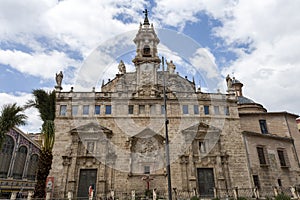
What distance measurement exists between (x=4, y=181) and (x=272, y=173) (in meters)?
29.6

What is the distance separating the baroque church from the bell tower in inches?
76.5

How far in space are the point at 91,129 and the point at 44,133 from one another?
6.50 metres

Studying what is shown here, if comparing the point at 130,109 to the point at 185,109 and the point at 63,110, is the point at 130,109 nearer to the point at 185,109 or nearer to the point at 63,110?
the point at 185,109

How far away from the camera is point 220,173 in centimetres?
2384

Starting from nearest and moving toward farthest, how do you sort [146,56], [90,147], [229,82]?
[90,147] → [229,82] → [146,56]

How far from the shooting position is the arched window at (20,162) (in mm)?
27188

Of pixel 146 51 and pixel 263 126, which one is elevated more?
pixel 146 51

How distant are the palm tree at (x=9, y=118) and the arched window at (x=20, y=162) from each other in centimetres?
1311

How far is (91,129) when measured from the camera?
24812 mm

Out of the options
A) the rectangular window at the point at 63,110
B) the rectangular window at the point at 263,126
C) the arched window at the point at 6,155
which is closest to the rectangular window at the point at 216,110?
the rectangular window at the point at 263,126

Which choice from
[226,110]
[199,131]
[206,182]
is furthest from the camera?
[226,110]

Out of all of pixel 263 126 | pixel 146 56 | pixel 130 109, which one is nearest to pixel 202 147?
pixel 130 109

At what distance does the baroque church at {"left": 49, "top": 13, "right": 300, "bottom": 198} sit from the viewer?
75.9 feet

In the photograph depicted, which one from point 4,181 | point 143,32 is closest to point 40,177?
point 4,181
